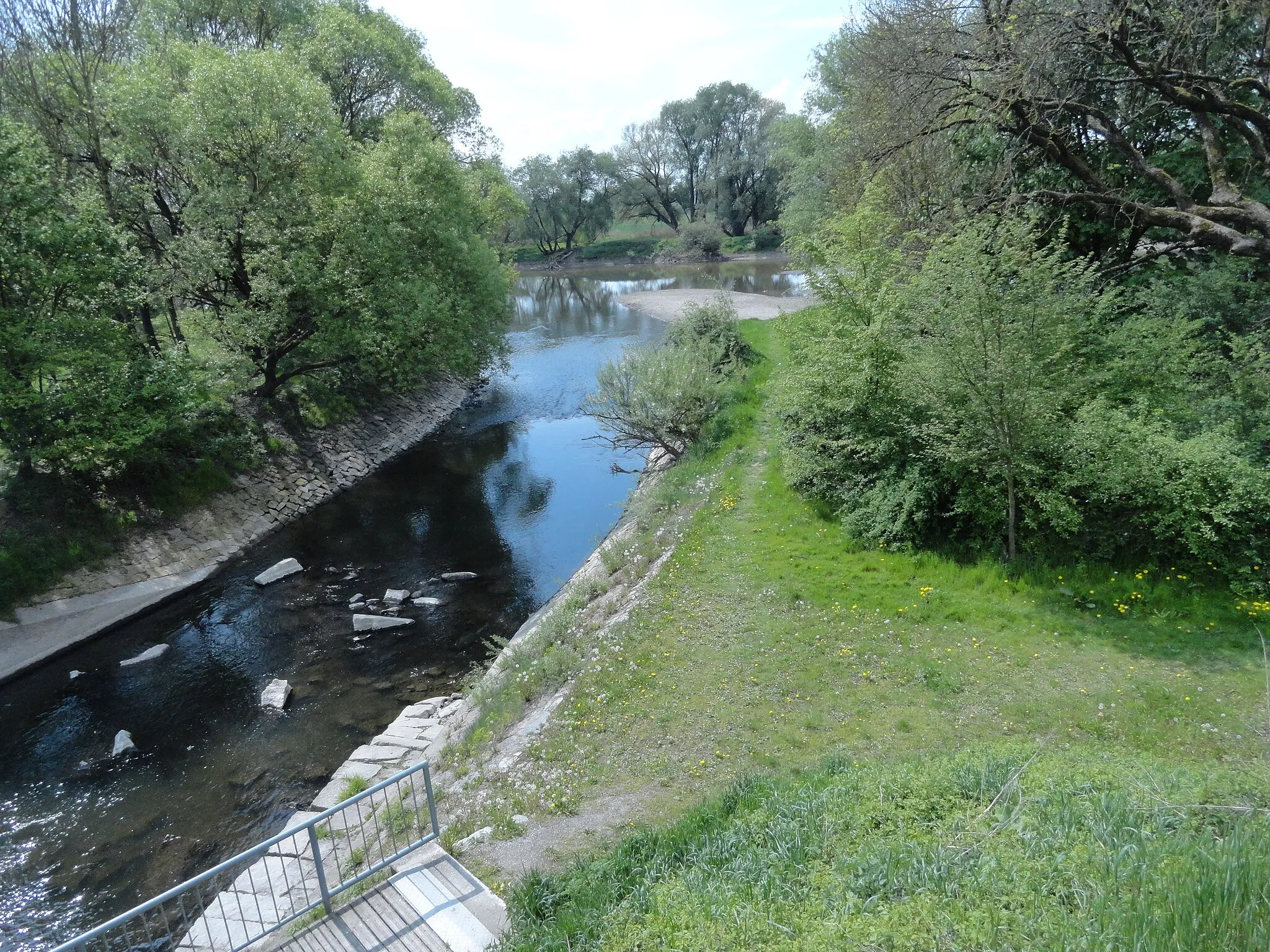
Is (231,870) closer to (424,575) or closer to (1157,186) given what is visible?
(424,575)

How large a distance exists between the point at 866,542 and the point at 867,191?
964 centimetres

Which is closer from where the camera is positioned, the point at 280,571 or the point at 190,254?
the point at 280,571

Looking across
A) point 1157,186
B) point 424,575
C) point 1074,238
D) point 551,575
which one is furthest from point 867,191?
point 424,575

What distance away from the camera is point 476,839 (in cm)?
769

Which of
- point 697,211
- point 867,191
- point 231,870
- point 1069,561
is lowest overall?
point 231,870

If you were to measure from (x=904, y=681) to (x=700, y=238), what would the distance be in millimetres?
75414

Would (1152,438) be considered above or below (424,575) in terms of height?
above

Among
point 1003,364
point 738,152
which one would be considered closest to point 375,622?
point 1003,364

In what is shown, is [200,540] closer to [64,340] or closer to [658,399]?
[64,340]

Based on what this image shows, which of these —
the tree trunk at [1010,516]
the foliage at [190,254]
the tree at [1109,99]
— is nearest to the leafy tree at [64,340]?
the foliage at [190,254]

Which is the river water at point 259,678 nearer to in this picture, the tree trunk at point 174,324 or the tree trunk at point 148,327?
the tree trunk at point 148,327

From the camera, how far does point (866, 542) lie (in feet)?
44.8

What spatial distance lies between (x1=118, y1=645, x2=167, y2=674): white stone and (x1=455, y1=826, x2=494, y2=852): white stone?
10747mm

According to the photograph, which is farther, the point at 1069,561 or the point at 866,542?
the point at 866,542
